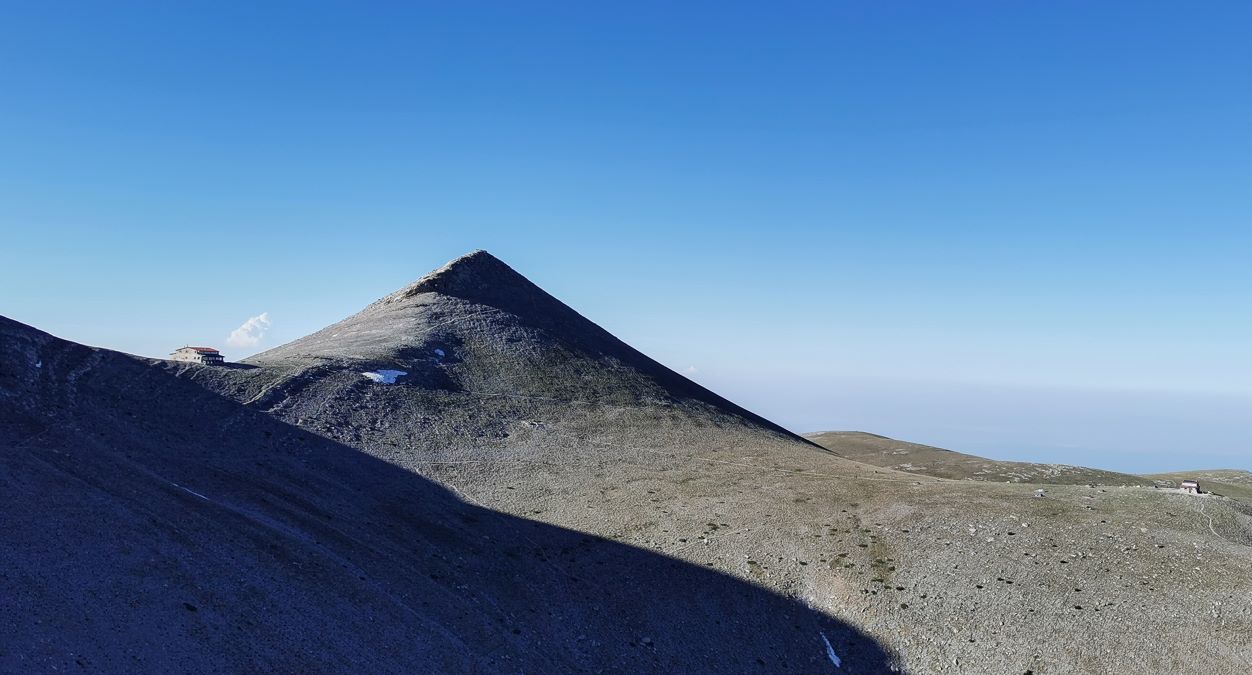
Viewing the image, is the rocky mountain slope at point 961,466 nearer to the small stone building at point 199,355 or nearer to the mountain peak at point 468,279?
the mountain peak at point 468,279

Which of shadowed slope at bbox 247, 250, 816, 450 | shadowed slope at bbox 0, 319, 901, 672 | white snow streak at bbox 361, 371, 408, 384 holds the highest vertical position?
shadowed slope at bbox 247, 250, 816, 450

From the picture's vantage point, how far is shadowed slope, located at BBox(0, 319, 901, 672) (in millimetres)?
27469

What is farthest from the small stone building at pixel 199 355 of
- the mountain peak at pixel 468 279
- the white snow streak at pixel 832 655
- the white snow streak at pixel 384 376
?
the white snow streak at pixel 832 655

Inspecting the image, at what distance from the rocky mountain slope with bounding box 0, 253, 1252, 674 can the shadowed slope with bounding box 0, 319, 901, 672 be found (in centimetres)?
14

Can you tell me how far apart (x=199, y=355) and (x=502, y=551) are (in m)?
36.3

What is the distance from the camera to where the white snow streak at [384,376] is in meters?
66.8

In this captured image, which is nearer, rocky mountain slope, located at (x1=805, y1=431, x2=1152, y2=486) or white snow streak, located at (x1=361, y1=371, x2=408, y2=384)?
white snow streak, located at (x1=361, y1=371, x2=408, y2=384)

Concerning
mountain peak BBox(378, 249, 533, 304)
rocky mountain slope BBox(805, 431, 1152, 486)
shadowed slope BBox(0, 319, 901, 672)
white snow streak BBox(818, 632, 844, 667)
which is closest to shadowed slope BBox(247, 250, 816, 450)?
mountain peak BBox(378, 249, 533, 304)

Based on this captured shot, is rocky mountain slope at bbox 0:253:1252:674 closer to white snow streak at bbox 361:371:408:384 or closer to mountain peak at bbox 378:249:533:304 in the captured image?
white snow streak at bbox 361:371:408:384

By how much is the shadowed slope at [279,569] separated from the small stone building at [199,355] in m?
10.0

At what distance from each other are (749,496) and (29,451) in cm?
4151

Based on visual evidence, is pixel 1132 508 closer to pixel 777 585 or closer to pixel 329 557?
pixel 777 585

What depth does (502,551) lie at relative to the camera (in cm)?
4238

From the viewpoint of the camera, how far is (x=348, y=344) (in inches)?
3044
